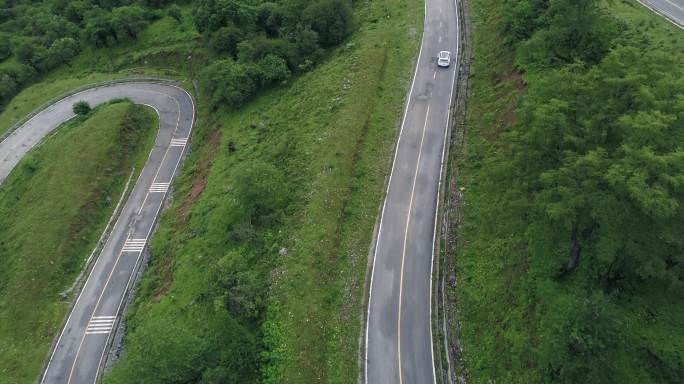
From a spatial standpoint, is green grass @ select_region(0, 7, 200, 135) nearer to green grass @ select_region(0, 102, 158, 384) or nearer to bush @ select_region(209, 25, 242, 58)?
bush @ select_region(209, 25, 242, 58)

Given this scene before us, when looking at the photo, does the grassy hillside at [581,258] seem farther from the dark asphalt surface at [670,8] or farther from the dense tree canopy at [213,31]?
the dense tree canopy at [213,31]

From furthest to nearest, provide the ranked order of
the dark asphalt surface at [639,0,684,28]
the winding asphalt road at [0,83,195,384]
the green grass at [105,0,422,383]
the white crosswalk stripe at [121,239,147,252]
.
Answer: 1. the white crosswalk stripe at [121,239,147,252]
2. the dark asphalt surface at [639,0,684,28]
3. the winding asphalt road at [0,83,195,384]
4. the green grass at [105,0,422,383]

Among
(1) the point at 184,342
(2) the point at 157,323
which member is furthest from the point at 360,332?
(2) the point at 157,323

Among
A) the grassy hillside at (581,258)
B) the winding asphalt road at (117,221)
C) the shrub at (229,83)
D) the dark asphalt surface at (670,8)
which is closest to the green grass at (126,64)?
the winding asphalt road at (117,221)

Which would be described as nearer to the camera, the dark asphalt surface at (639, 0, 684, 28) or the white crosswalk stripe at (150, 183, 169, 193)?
the dark asphalt surface at (639, 0, 684, 28)

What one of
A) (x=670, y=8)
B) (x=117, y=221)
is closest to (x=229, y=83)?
(x=117, y=221)

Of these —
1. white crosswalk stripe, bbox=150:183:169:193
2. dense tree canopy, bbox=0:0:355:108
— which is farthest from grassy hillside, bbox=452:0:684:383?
white crosswalk stripe, bbox=150:183:169:193
